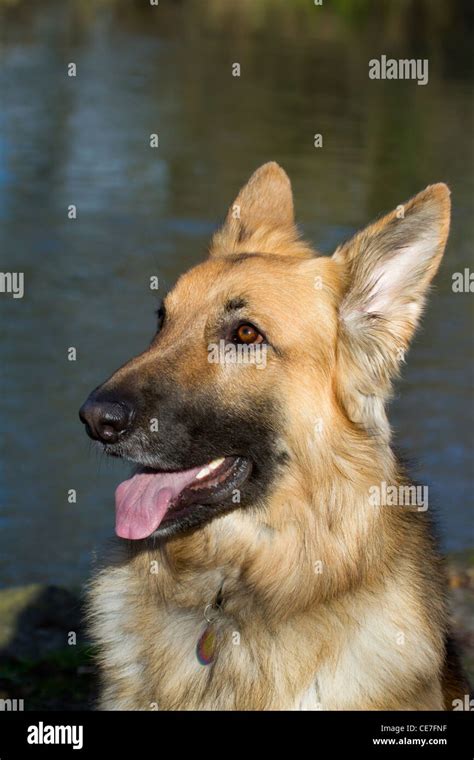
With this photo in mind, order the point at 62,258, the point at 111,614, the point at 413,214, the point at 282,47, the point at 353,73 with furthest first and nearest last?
the point at 282,47 → the point at 353,73 → the point at 62,258 → the point at 111,614 → the point at 413,214

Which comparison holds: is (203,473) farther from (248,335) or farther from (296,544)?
(248,335)

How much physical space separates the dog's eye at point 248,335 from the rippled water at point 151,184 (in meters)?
1.17

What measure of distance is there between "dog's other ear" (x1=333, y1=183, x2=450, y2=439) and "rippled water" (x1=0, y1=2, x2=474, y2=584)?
0.84m

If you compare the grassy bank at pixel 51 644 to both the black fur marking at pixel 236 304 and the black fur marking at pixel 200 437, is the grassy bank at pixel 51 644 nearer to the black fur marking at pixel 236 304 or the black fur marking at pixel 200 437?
the black fur marking at pixel 200 437

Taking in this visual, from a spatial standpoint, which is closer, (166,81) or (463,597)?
(463,597)

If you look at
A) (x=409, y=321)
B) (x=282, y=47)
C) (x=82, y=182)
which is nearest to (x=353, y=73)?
(x=282, y=47)

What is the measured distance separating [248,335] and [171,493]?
2.36ft

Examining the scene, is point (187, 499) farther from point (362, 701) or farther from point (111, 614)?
point (362, 701)

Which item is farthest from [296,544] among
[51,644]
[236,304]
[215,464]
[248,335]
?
[51,644]

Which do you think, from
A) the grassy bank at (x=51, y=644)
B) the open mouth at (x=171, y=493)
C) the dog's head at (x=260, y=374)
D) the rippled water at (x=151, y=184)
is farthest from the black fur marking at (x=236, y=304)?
the grassy bank at (x=51, y=644)

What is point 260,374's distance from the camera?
486 cm

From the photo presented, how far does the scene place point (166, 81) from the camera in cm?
2591

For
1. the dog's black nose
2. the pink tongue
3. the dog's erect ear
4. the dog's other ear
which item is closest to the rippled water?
the dog's other ear
